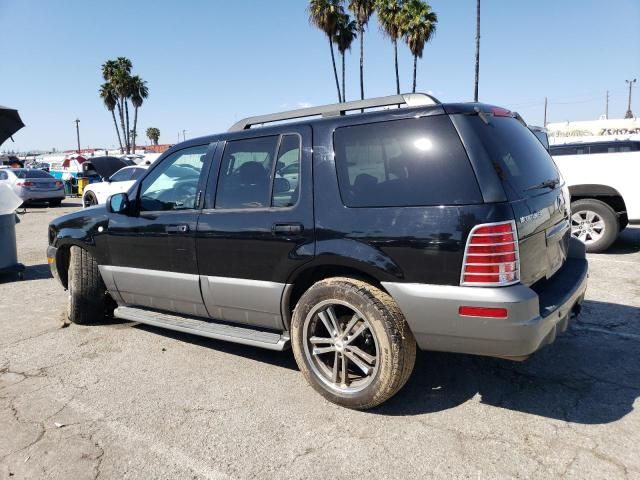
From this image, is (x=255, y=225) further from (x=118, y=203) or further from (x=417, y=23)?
(x=417, y=23)

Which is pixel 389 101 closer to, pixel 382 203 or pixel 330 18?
pixel 382 203

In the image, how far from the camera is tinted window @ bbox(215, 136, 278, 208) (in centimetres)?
346

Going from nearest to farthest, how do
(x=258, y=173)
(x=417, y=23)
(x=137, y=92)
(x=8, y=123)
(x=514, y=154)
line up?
(x=514, y=154) → (x=258, y=173) → (x=8, y=123) → (x=417, y=23) → (x=137, y=92)

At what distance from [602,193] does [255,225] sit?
19.7 ft

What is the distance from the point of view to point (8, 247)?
7172mm

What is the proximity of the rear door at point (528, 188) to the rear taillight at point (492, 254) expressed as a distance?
0.10 m

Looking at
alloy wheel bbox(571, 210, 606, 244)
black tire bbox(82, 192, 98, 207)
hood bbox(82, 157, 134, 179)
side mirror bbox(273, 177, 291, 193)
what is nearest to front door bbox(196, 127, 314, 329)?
side mirror bbox(273, 177, 291, 193)

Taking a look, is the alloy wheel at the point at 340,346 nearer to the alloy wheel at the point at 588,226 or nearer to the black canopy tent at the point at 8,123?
the alloy wheel at the point at 588,226

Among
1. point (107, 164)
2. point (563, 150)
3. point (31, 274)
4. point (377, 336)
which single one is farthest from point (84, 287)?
point (107, 164)

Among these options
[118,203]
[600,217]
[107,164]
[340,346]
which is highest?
[107,164]

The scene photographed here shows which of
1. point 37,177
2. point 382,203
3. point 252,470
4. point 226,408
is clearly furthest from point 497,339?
point 37,177

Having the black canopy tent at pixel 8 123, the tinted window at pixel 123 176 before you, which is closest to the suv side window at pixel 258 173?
the black canopy tent at pixel 8 123

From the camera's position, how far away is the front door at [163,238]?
3.82 m

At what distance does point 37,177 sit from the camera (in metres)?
18.8
